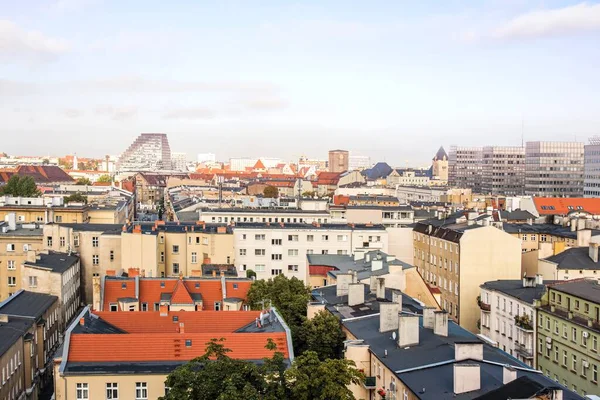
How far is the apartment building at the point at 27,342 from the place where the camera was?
41188 mm

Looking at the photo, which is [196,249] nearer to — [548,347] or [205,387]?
[548,347]

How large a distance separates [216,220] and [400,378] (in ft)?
209

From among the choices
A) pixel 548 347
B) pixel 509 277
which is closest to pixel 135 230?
pixel 509 277

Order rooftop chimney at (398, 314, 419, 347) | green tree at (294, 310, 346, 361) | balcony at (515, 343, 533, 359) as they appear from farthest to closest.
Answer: balcony at (515, 343, 533, 359) → green tree at (294, 310, 346, 361) → rooftop chimney at (398, 314, 419, 347)

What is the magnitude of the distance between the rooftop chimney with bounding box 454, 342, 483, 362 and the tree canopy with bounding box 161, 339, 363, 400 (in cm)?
508

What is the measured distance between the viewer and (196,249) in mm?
71375

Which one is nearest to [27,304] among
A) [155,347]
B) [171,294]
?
[171,294]

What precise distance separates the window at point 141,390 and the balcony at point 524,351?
24790 mm

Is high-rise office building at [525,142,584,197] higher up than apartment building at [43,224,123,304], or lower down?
higher up

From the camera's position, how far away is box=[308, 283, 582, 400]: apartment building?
26.2 m

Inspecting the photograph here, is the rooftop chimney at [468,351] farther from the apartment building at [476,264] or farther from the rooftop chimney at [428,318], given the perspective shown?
the apartment building at [476,264]

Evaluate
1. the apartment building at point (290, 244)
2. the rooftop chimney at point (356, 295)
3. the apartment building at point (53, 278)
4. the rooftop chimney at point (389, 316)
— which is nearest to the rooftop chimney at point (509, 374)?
the rooftop chimney at point (389, 316)

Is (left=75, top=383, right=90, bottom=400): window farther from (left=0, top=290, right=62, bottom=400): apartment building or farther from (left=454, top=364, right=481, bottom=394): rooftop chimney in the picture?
(left=454, top=364, right=481, bottom=394): rooftop chimney

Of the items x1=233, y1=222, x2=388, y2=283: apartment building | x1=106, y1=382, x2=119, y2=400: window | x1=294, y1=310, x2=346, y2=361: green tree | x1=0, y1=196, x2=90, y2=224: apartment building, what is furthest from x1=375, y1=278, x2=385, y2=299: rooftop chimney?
x1=0, y1=196, x2=90, y2=224: apartment building
